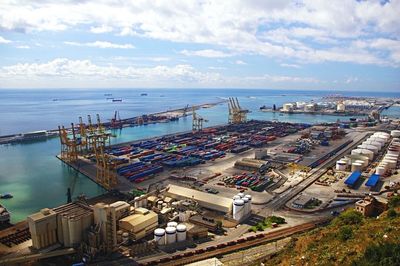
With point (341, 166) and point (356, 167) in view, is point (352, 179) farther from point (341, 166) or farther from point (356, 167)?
point (341, 166)

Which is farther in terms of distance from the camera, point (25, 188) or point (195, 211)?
point (25, 188)

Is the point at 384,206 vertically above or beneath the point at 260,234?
above

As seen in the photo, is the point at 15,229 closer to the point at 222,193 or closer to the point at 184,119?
the point at 222,193

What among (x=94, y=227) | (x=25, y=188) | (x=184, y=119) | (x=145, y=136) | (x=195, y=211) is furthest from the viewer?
(x=184, y=119)

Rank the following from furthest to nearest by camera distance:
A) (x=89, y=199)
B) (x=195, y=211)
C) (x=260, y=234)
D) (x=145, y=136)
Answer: (x=145, y=136)
(x=89, y=199)
(x=195, y=211)
(x=260, y=234)

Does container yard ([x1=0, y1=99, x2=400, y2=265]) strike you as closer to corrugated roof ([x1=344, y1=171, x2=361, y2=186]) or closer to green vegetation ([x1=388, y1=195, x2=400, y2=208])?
corrugated roof ([x1=344, y1=171, x2=361, y2=186])

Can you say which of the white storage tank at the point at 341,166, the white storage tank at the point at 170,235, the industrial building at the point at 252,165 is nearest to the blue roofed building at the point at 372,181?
the white storage tank at the point at 341,166

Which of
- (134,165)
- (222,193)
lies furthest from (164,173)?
(222,193)
